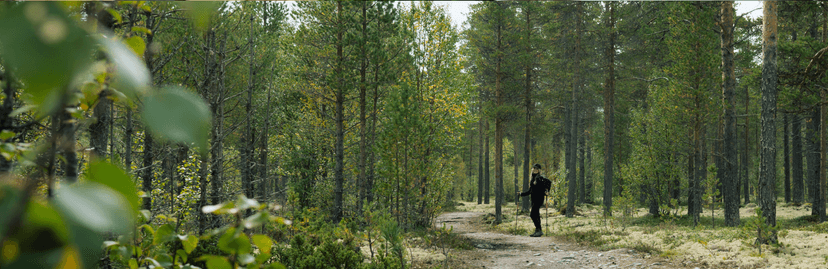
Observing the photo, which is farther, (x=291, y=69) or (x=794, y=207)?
(x=794, y=207)

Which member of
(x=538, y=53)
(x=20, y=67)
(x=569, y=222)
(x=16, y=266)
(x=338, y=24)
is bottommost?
(x=569, y=222)

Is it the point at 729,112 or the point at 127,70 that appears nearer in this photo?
the point at 127,70

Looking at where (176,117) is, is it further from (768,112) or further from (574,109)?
(574,109)

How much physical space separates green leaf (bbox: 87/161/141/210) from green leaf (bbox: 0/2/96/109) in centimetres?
7

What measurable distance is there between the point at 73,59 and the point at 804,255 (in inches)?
319

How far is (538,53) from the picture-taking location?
18188mm

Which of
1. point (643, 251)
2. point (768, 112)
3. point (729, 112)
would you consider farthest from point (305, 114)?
point (729, 112)

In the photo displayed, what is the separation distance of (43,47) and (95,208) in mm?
114

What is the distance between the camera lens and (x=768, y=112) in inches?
270

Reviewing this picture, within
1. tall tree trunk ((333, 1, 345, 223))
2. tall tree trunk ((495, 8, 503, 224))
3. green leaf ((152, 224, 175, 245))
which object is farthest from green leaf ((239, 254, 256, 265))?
tall tree trunk ((495, 8, 503, 224))

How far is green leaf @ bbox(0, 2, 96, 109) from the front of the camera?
0.25 m

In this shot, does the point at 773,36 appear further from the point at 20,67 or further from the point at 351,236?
the point at 20,67

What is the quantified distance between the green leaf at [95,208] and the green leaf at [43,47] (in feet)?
0.22

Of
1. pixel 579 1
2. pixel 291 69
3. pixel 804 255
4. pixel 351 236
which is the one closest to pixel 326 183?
pixel 291 69
